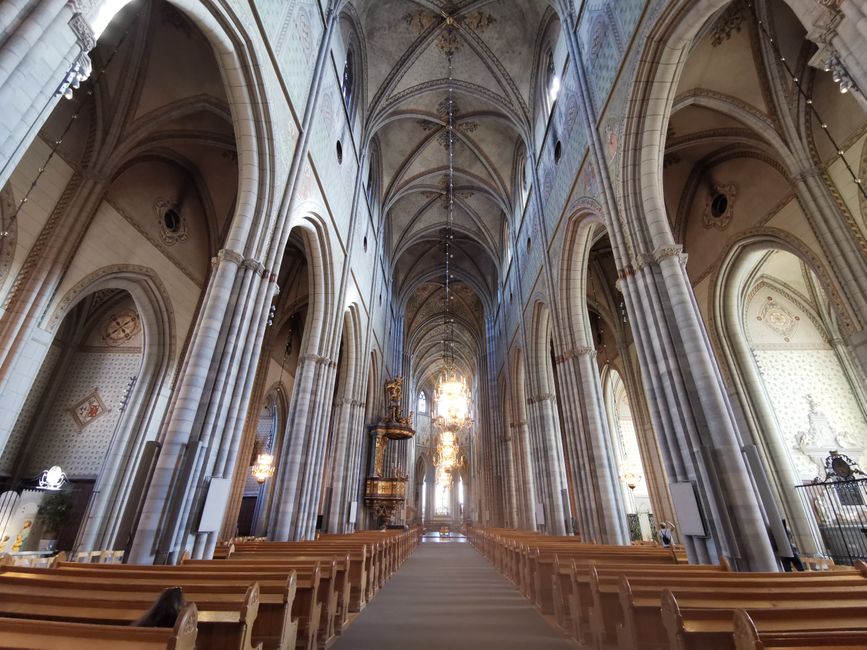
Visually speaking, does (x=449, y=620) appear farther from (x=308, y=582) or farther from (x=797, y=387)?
(x=797, y=387)

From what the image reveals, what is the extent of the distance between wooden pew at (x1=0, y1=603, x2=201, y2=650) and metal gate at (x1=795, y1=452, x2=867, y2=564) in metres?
11.2

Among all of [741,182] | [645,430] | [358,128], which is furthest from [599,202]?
[645,430]

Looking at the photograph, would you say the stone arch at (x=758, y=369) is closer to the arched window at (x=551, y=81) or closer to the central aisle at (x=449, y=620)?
the arched window at (x=551, y=81)

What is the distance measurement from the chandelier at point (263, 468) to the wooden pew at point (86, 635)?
1565cm

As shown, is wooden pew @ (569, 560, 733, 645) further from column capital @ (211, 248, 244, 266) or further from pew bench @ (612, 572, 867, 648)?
column capital @ (211, 248, 244, 266)

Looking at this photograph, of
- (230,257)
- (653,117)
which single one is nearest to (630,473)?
(653,117)

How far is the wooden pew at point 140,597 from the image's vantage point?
6.46 ft

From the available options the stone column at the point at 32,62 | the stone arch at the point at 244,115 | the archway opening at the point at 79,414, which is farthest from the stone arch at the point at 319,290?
the stone column at the point at 32,62

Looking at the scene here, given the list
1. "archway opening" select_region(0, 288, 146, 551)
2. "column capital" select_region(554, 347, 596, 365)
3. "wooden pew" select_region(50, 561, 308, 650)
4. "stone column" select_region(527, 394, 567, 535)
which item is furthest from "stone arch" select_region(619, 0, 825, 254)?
"archway opening" select_region(0, 288, 146, 551)

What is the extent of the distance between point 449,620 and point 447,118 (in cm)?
1609

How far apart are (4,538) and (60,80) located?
1205cm

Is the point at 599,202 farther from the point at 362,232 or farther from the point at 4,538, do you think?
the point at 4,538

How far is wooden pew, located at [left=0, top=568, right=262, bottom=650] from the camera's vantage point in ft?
6.46

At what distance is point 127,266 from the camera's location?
29.5 feet
